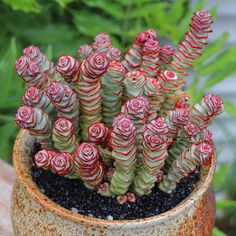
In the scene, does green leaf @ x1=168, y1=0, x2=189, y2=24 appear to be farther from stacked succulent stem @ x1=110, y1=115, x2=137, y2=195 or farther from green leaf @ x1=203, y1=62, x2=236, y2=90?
stacked succulent stem @ x1=110, y1=115, x2=137, y2=195

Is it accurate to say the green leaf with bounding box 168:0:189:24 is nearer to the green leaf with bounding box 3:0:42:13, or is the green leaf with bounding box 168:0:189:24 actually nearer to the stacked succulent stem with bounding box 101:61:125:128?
the green leaf with bounding box 3:0:42:13

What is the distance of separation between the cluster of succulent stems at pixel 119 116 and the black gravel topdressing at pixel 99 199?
0.01 meters

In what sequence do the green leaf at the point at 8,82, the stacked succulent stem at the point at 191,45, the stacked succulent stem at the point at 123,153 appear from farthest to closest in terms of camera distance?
1. the green leaf at the point at 8,82
2. the stacked succulent stem at the point at 191,45
3. the stacked succulent stem at the point at 123,153

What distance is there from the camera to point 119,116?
619 millimetres

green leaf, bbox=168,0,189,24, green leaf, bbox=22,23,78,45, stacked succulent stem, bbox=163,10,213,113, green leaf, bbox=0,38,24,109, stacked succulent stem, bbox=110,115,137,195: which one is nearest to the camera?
stacked succulent stem, bbox=110,115,137,195

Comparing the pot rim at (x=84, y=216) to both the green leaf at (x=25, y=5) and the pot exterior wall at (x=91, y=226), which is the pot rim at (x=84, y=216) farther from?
the green leaf at (x=25, y=5)

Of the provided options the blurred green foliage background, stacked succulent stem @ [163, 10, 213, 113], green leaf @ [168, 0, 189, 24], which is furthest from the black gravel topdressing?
green leaf @ [168, 0, 189, 24]

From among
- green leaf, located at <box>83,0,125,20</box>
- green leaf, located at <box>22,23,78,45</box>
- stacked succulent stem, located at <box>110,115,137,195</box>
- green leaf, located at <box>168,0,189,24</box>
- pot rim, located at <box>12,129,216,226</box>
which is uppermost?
stacked succulent stem, located at <box>110,115,137,195</box>

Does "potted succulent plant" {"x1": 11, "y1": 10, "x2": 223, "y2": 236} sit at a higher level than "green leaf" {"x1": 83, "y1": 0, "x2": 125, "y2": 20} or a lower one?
higher

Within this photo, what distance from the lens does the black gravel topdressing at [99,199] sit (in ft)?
2.30

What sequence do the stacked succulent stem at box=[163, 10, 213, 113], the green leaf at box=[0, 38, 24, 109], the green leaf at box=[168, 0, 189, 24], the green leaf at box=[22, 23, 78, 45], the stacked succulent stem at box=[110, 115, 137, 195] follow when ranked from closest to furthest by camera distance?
the stacked succulent stem at box=[110, 115, 137, 195] → the stacked succulent stem at box=[163, 10, 213, 113] → the green leaf at box=[0, 38, 24, 109] → the green leaf at box=[168, 0, 189, 24] → the green leaf at box=[22, 23, 78, 45]

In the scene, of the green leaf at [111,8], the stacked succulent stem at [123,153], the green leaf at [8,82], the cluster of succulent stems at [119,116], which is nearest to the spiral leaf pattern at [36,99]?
the cluster of succulent stems at [119,116]

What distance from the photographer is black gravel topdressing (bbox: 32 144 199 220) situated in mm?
701

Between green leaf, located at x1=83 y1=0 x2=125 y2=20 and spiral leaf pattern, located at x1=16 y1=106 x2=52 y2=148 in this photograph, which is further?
green leaf, located at x1=83 y1=0 x2=125 y2=20
